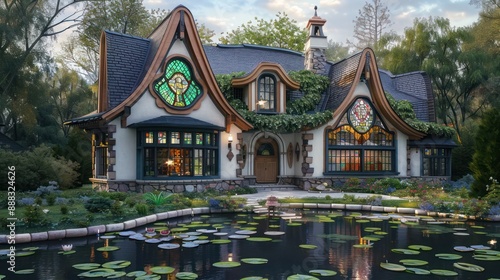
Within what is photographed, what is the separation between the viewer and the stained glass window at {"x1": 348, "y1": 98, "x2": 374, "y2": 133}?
1980 cm

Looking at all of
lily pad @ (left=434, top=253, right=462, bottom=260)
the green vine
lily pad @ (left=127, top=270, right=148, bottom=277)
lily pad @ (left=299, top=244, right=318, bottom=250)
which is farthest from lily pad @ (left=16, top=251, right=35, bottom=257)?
the green vine

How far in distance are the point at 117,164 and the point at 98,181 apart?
157 cm

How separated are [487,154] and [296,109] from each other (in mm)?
9128

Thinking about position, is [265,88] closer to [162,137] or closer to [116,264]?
[162,137]

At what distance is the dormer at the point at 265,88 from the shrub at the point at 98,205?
32.6ft

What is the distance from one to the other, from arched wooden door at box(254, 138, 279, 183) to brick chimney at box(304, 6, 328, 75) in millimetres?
4619

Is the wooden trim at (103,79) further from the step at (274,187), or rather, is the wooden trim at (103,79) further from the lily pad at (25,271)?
the lily pad at (25,271)

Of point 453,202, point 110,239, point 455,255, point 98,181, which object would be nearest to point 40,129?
point 98,181

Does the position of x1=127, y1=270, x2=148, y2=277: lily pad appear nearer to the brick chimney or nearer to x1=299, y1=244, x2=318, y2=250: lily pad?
x1=299, y1=244, x2=318, y2=250: lily pad

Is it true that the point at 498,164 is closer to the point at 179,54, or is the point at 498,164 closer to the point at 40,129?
the point at 179,54

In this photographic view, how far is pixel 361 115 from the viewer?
1991 centimetres

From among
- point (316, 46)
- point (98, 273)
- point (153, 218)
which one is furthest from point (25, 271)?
point (316, 46)

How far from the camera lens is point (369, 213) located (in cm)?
1230

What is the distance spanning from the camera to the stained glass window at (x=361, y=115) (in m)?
19.8
